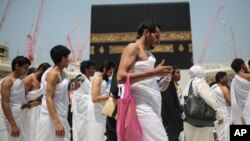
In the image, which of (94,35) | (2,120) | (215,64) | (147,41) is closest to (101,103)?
(2,120)

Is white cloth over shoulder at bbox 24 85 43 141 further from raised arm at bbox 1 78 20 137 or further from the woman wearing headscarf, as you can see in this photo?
the woman wearing headscarf

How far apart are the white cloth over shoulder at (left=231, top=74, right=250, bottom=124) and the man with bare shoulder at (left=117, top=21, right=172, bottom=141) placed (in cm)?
233

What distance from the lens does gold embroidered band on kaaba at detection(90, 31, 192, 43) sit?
21850mm

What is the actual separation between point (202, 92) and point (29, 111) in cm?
238

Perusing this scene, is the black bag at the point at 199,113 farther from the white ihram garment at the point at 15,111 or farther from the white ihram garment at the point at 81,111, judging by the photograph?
the white ihram garment at the point at 15,111

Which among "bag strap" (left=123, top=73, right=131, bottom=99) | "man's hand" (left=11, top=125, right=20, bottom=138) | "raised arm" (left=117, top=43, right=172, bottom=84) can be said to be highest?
"raised arm" (left=117, top=43, right=172, bottom=84)

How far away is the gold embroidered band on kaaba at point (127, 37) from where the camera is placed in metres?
21.9

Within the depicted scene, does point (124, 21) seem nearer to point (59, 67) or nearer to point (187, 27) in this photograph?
point (187, 27)

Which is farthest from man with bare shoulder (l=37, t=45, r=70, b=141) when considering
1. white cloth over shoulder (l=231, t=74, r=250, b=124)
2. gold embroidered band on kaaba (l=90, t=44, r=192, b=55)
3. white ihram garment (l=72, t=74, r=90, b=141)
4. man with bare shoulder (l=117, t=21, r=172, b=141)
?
gold embroidered band on kaaba (l=90, t=44, r=192, b=55)

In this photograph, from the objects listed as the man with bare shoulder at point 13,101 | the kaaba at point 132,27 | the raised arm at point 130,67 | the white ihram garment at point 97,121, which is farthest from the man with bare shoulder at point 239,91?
the kaaba at point 132,27

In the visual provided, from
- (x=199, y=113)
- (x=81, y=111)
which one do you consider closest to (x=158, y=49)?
(x=81, y=111)

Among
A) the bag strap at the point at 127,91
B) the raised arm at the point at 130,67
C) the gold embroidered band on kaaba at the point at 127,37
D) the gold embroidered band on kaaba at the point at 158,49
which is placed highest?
the gold embroidered band on kaaba at the point at 127,37

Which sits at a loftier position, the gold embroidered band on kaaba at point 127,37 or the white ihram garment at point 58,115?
the gold embroidered band on kaaba at point 127,37

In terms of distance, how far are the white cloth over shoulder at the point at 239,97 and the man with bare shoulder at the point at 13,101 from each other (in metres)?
2.78
